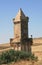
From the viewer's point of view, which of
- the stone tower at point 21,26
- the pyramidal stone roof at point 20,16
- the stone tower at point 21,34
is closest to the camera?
the stone tower at point 21,34

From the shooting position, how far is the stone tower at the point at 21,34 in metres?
34.3

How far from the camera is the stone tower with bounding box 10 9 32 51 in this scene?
113 feet

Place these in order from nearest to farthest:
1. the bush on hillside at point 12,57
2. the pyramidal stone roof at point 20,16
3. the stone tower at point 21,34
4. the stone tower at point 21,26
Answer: the bush on hillside at point 12,57 → the stone tower at point 21,34 → the stone tower at point 21,26 → the pyramidal stone roof at point 20,16

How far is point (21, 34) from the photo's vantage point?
3462cm

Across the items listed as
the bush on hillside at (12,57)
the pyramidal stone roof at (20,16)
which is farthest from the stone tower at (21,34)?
the bush on hillside at (12,57)

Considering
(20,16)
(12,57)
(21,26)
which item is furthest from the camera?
(20,16)

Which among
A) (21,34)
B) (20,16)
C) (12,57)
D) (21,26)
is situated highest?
(20,16)

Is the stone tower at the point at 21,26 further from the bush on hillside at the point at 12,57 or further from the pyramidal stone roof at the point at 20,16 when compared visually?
the bush on hillside at the point at 12,57

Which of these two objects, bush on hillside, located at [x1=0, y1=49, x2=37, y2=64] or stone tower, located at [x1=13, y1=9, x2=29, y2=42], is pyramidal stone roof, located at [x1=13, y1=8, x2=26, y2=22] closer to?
stone tower, located at [x1=13, y1=9, x2=29, y2=42]

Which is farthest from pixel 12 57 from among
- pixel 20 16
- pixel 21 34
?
pixel 20 16

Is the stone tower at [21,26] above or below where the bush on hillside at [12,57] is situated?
above

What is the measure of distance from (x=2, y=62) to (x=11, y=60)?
1.24 meters

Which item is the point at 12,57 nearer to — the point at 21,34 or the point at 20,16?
the point at 21,34

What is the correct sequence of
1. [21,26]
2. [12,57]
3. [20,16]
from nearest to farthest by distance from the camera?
[12,57]
[21,26]
[20,16]
